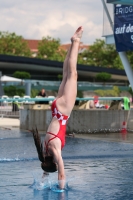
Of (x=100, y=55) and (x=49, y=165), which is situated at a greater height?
(x=100, y=55)

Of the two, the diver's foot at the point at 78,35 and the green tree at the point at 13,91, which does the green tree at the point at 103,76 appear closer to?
the green tree at the point at 13,91

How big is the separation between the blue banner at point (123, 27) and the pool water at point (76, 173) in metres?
4.47

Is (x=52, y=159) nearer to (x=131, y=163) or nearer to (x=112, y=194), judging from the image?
(x=112, y=194)

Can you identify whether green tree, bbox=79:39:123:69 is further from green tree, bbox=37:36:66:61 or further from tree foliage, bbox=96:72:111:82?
tree foliage, bbox=96:72:111:82

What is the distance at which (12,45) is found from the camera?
4136 inches

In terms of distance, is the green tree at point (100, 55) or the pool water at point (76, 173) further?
the green tree at point (100, 55)

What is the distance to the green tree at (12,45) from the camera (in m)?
105

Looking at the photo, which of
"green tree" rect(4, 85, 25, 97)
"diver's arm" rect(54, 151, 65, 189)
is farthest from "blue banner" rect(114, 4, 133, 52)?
"green tree" rect(4, 85, 25, 97)

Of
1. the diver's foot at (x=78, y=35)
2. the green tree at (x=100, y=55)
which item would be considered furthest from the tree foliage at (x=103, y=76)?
the diver's foot at (x=78, y=35)

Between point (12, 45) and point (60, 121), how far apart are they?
98.7 meters

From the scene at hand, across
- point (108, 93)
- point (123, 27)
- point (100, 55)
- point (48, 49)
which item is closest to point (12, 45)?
point (48, 49)

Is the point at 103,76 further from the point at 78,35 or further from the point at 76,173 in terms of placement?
the point at 78,35

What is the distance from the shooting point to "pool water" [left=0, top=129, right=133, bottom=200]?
7.26 metres

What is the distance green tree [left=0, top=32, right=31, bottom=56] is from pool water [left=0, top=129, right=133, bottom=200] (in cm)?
9157
